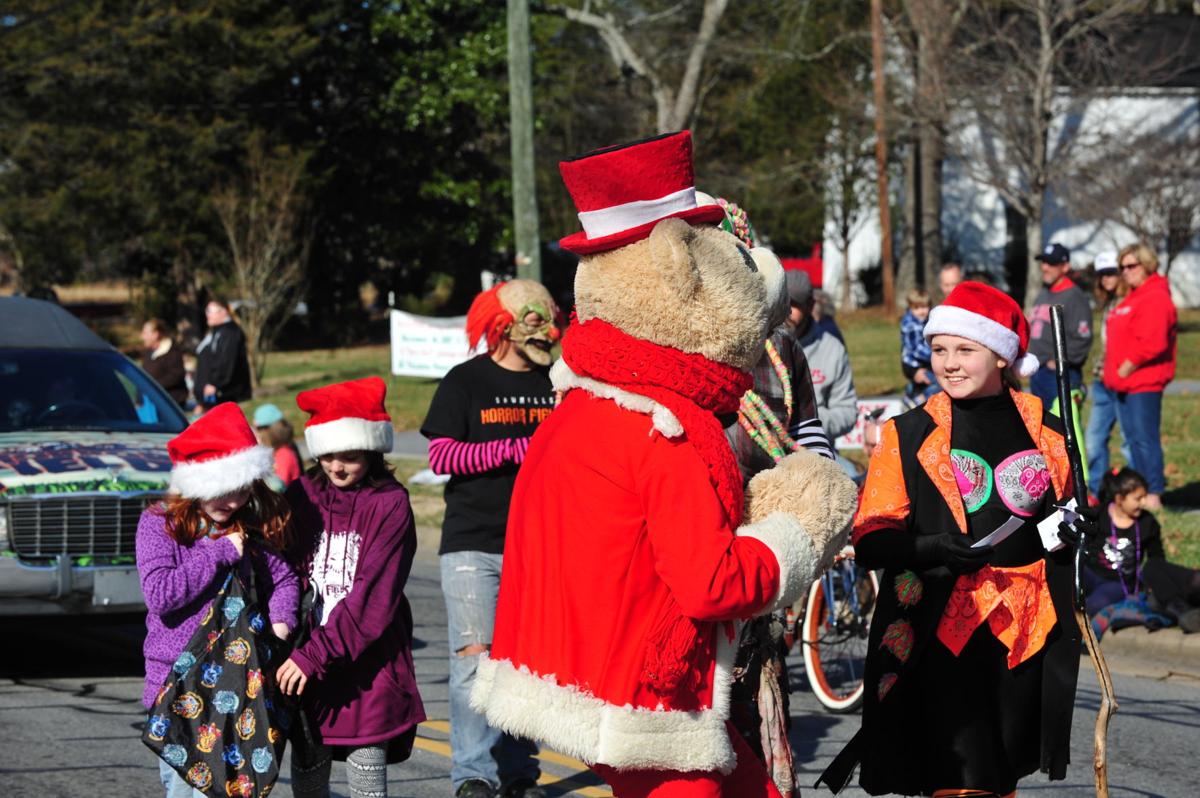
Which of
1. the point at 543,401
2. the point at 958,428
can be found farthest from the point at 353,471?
the point at 958,428

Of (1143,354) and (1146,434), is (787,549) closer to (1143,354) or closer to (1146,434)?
(1143,354)

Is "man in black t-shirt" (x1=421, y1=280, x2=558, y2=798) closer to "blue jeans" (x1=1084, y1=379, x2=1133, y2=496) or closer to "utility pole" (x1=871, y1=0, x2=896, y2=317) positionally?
"blue jeans" (x1=1084, y1=379, x2=1133, y2=496)

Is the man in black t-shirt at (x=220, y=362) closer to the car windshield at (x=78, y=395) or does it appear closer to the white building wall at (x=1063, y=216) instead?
the car windshield at (x=78, y=395)

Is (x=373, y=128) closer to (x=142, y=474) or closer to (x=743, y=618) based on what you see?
(x=142, y=474)

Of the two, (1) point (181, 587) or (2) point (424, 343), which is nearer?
(1) point (181, 587)

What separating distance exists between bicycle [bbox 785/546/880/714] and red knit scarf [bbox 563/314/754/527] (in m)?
4.20

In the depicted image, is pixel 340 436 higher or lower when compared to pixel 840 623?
higher

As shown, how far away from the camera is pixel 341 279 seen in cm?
Answer: 4156

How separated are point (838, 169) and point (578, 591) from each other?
116 ft

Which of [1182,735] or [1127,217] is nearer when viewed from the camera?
[1182,735]

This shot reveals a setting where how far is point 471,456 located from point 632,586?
2.82 metres

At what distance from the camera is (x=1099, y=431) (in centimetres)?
1177

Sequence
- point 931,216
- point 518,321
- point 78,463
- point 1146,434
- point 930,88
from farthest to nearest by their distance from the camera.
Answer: point 931,216 → point 930,88 → point 1146,434 → point 78,463 → point 518,321

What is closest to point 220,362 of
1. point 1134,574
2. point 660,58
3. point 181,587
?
point 1134,574
